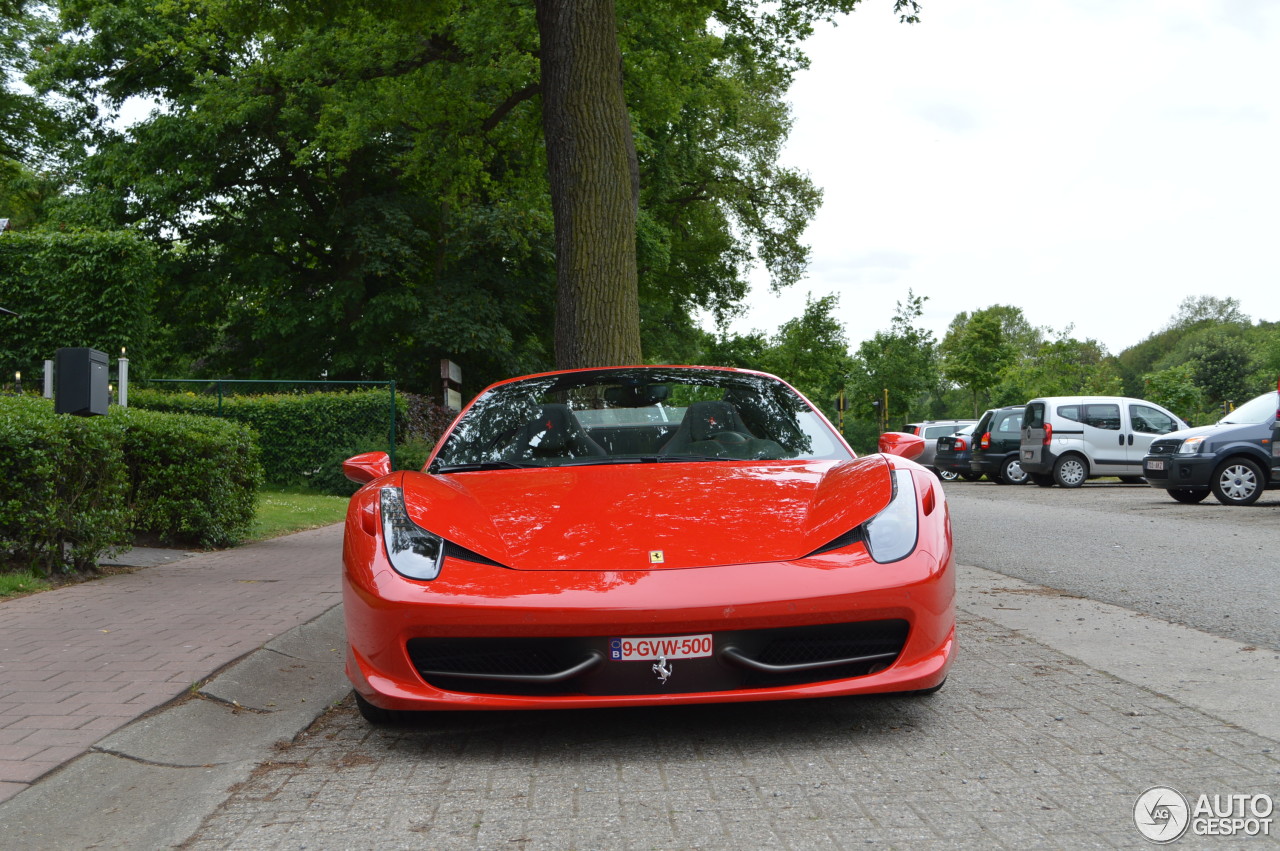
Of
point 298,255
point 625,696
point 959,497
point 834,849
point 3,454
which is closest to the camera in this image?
point 834,849

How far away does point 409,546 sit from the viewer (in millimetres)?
3525

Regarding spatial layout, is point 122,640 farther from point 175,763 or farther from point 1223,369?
point 1223,369

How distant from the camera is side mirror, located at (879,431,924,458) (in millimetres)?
4436

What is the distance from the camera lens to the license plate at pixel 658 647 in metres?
3.18

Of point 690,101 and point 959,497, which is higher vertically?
point 690,101

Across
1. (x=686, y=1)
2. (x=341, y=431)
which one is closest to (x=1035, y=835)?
(x=686, y=1)

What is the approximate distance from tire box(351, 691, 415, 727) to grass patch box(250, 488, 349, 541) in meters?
6.12

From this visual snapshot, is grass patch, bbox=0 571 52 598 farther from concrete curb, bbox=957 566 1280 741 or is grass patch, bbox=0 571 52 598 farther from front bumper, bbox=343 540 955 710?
concrete curb, bbox=957 566 1280 741

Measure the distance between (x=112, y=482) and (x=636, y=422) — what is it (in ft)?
13.7

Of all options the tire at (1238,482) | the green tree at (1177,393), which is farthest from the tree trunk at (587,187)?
the green tree at (1177,393)

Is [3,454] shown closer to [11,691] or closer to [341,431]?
[11,691]

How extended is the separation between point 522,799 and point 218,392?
18.6 metres

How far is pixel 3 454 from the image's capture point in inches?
246

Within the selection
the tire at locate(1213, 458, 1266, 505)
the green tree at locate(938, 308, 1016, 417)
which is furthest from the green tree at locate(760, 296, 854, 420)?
the tire at locate(1213, 458, 1266, 505)
